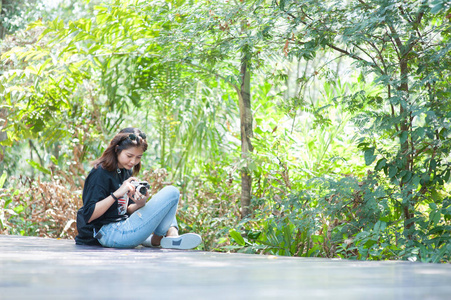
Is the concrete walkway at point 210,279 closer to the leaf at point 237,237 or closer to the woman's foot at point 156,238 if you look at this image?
the woman's foot at point 156,238

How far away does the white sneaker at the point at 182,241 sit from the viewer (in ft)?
10.9

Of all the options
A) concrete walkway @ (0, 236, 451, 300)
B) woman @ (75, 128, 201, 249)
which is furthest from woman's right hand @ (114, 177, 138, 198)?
concrete walkway @ (0, 236, 451, 300)

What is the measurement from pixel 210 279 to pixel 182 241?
165 centimetres

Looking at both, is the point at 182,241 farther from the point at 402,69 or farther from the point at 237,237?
the point at 402,69

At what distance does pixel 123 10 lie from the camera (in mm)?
4477

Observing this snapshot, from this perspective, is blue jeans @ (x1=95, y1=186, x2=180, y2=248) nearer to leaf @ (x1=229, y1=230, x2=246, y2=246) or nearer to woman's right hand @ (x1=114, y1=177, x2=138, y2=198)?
woman's right hand @ (x1=114, y1=177, x2=138, y2=198)

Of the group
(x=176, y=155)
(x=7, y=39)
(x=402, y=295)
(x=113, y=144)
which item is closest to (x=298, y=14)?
(x=113, y=144)

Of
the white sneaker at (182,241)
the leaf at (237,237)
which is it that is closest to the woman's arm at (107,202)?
the white sneaker at (182,241)

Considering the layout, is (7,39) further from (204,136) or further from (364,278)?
(364,278)

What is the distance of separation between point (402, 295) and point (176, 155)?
5020 mm

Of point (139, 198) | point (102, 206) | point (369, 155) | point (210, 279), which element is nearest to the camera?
point (210, 279)

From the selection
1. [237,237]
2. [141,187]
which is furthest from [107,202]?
[237,237]

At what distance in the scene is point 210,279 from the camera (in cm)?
173

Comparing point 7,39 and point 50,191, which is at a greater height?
point 7,39
